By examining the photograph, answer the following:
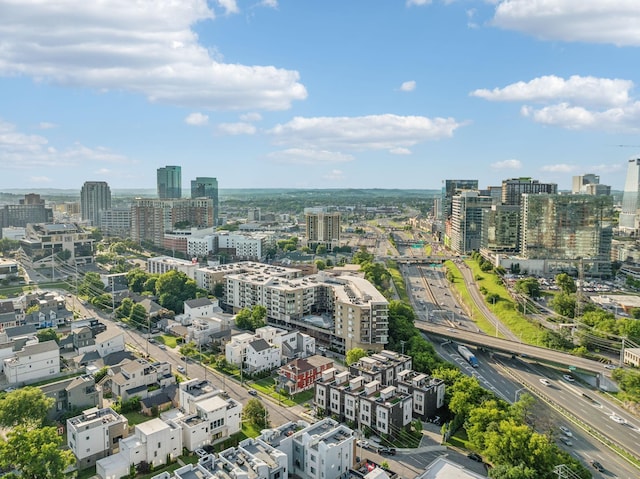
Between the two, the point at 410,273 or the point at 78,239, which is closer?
the point at 78,239

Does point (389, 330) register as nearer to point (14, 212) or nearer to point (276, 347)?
point (276, 347)

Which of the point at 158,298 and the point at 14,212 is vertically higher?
the point at 14,212

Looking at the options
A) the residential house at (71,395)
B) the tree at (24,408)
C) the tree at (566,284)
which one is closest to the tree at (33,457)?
the tree at (24,408)

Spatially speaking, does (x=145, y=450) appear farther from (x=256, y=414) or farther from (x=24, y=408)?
(x=24, y=408)

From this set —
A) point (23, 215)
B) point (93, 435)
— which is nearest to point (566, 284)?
point (93, 435)

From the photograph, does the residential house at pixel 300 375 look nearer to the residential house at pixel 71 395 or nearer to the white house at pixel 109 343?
the residential house at pixel 71 395

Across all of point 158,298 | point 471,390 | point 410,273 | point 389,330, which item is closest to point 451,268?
point 410,273

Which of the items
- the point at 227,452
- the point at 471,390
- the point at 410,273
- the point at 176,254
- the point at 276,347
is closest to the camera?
the point at 227,452
